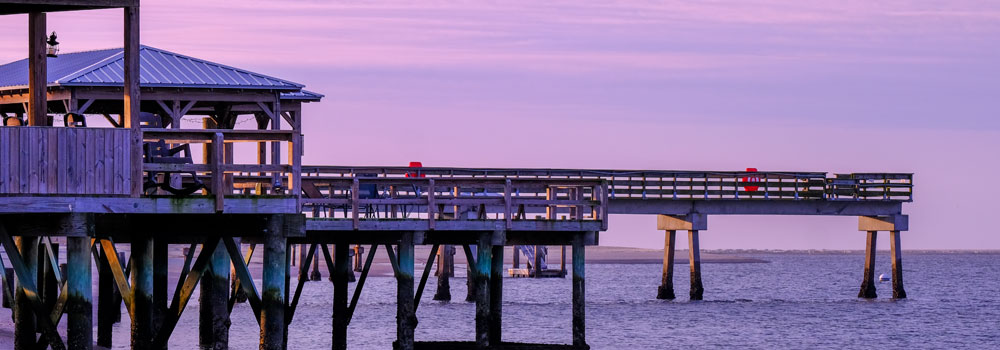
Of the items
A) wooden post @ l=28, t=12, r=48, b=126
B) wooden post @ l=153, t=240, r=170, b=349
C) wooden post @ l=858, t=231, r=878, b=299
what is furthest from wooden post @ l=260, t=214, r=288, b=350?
wooden post @ l=858, t=231, r=878, b=299

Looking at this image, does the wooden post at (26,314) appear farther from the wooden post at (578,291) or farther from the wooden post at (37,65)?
the wooden post at (578,291)

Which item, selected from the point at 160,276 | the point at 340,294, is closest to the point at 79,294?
the point at 160,276

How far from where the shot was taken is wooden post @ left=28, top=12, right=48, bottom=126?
2061 centimetres

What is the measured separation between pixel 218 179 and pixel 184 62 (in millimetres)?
7195

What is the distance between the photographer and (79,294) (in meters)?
19.6

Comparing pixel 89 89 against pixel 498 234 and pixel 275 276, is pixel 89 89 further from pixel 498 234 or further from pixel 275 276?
pixel 498 234

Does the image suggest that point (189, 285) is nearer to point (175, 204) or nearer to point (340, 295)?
point (175, 204)

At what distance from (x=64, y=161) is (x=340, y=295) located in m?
12.1

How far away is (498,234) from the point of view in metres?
28.5

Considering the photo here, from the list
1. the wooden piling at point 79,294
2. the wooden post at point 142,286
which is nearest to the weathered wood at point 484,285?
the wooden post at point 142,286

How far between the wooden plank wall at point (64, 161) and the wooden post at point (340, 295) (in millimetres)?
10924

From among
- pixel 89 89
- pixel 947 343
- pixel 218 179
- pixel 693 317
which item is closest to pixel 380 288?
pixel 693 317

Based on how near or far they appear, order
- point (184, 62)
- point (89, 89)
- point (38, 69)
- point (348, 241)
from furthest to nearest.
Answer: point (348, 241), point (184, 62), point (89, 89), point (38, 69)

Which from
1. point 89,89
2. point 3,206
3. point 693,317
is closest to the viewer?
point 3,206
